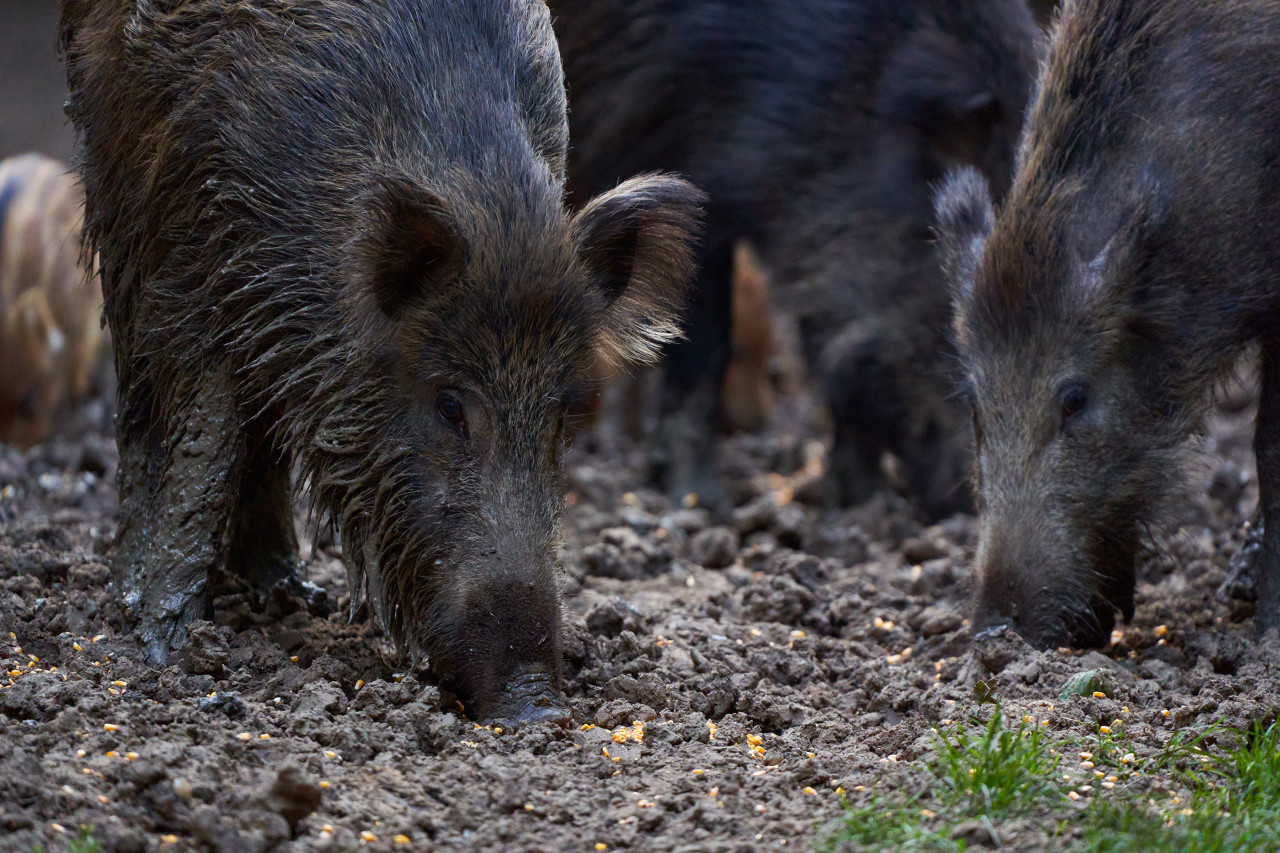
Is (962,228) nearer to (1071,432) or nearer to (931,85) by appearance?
(1071,432)

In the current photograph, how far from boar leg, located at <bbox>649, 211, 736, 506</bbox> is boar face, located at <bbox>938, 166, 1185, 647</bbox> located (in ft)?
9.18

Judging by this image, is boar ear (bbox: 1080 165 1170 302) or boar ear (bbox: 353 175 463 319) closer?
boar ear (bbox: 353 175 463 319)

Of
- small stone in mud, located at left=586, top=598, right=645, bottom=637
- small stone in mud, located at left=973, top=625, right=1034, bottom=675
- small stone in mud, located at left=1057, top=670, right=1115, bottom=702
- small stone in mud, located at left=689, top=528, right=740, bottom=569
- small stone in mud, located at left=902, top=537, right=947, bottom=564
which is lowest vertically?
small stone in mud, located at left=902, top=537, right=947, bottom=564

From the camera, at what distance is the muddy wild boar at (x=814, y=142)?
7.21 m

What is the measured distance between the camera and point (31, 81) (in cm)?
1213

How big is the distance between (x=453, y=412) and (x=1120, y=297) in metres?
2.37

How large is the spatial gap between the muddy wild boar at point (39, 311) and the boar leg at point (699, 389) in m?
3.34

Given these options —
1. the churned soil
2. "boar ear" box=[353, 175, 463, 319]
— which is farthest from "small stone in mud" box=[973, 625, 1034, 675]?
"boar ear" box=[353, 175, 463, 319]

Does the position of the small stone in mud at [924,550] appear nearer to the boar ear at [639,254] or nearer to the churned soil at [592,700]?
the churned soil at [592,700]

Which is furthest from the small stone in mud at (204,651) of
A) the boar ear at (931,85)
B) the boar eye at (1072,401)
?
the boar ear at (931,85)

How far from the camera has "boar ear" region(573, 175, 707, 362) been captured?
13.5ft

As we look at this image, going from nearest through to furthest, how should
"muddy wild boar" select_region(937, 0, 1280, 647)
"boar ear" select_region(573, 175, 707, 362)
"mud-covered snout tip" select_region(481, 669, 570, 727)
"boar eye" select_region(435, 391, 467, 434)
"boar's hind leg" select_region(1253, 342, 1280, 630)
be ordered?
"mud-covered snout tip" select_region(481, 669, 570, 727) → "boar eye" select_region(435, 391, 467, 434) → "boar ear" select_region(573, 175, 707, 362) → "muddy wild boar" select_region(937, 0, 1280, 647) → "boar's hind leg" select_region(1253, 342, 1280, 630)

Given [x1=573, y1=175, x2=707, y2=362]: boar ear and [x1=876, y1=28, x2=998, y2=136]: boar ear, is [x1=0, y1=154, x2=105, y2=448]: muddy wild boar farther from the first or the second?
[x1=573, y1=175, x2=707, y2=362]: boar ear

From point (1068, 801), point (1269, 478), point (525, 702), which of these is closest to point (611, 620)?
point (525, 702)
